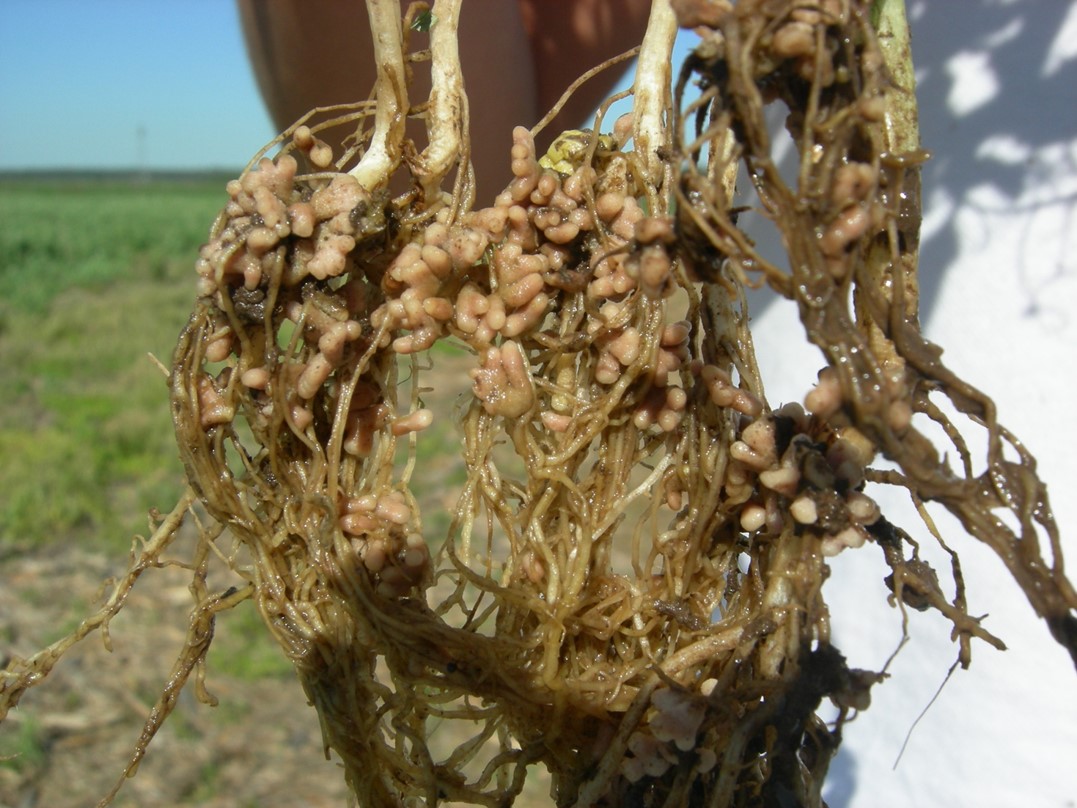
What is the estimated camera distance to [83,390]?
5.48 m

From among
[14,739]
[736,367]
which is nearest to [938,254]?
[736,367]

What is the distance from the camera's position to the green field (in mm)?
3518

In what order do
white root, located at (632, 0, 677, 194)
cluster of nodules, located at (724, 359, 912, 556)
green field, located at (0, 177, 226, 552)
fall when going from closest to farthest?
cluster of nodules, located at (724, 359, 912, 556)
white root, located at (632, 0, 677, 194)
green field, located at (0, 177, 226, 552)

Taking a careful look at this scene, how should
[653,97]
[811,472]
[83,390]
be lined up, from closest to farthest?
[811,472]
[653,97]
[83,390]

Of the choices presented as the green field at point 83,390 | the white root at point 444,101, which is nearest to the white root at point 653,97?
the white root at point 444,101

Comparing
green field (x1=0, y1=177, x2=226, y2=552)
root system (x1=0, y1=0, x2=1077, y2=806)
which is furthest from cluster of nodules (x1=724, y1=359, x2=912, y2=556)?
green field (x1=0, y1=177, x2=226, y2=552)

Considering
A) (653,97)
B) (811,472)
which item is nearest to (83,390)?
(653,97)

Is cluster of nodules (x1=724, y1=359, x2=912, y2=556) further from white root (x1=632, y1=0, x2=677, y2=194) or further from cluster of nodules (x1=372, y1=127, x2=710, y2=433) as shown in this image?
white root (x1=632, y1=0, x2=677, y2=194)

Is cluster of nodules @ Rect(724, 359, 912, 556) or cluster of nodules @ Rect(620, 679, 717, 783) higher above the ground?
cluster of nodules @ Rect(724, 359, 912, 556)

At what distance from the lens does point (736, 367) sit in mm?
768

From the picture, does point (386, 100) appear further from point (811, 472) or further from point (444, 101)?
point (811, 472)

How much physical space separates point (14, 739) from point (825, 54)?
8.35 ft

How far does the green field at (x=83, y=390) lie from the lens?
3518 millimetres

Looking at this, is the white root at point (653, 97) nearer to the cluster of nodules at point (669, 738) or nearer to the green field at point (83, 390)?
the cluster of nodules at point (669, 738)
